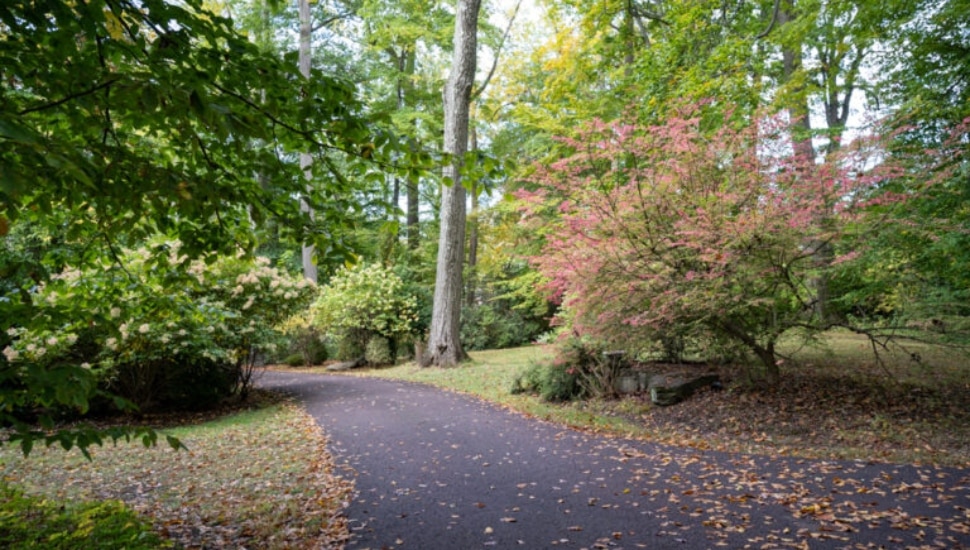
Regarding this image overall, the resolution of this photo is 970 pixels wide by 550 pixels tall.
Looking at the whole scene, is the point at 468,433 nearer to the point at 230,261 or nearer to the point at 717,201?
the point at 717,201

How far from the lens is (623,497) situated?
4.46 m

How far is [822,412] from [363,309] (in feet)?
40.0

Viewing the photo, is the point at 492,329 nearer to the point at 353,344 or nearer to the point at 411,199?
the point at 353,344

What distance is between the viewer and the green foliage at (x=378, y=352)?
15.8 m

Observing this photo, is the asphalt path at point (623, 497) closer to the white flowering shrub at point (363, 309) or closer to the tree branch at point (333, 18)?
the white flowering shrub at point (363, 309)

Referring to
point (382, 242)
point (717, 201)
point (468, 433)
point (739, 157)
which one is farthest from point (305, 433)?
point (382, 242)

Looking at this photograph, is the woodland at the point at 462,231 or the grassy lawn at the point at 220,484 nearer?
the woodland at the point at 462,231

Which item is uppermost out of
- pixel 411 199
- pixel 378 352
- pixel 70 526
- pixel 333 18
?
pixel 333 18

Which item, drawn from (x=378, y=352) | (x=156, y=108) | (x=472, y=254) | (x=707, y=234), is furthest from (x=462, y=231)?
(x=156, y=108)

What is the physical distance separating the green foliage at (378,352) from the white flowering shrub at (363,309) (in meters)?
0.27

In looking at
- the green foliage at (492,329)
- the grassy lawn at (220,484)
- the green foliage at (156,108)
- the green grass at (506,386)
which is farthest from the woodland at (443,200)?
the green foliage at (492,329)

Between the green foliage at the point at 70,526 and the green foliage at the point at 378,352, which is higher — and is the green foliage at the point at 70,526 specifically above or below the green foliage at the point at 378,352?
below

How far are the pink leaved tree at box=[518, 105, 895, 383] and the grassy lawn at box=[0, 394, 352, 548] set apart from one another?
14.1ft

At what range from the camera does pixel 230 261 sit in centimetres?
945
